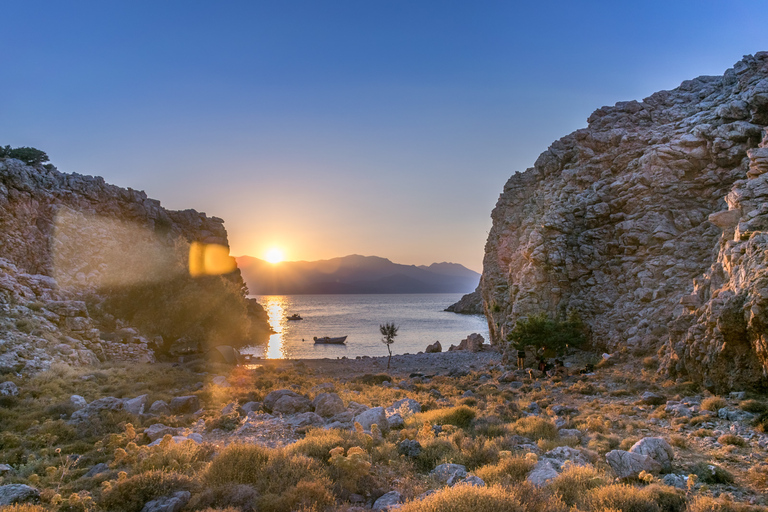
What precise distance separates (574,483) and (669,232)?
1174 inches

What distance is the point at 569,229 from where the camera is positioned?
37.9 metres

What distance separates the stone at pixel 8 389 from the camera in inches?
621

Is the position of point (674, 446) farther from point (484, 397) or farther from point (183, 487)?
point (183, 487)

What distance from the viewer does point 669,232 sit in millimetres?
30859

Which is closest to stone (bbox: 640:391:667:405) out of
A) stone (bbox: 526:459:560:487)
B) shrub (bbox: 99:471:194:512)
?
stone (bbox: 526:459:560:487)

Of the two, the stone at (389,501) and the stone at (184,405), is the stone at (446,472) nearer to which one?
the stone at (389,501)

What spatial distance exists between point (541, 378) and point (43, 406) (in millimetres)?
27252

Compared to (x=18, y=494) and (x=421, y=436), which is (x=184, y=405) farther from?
(x=421, y=436)

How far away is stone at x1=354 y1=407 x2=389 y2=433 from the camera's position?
1344 centimetres

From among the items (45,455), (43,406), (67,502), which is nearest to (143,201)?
(43,406)

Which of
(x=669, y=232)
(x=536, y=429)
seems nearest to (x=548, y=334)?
(x=669, y=232)

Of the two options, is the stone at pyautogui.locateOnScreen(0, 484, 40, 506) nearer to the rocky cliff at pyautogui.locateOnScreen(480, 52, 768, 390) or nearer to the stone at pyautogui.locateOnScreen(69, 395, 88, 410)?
the stone at pyautogui.locateOnScreen(69, 395, 88, 410)

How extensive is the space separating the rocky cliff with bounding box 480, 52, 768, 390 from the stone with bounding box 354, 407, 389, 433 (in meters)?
14.0

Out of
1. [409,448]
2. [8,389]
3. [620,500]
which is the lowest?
[409,448]
